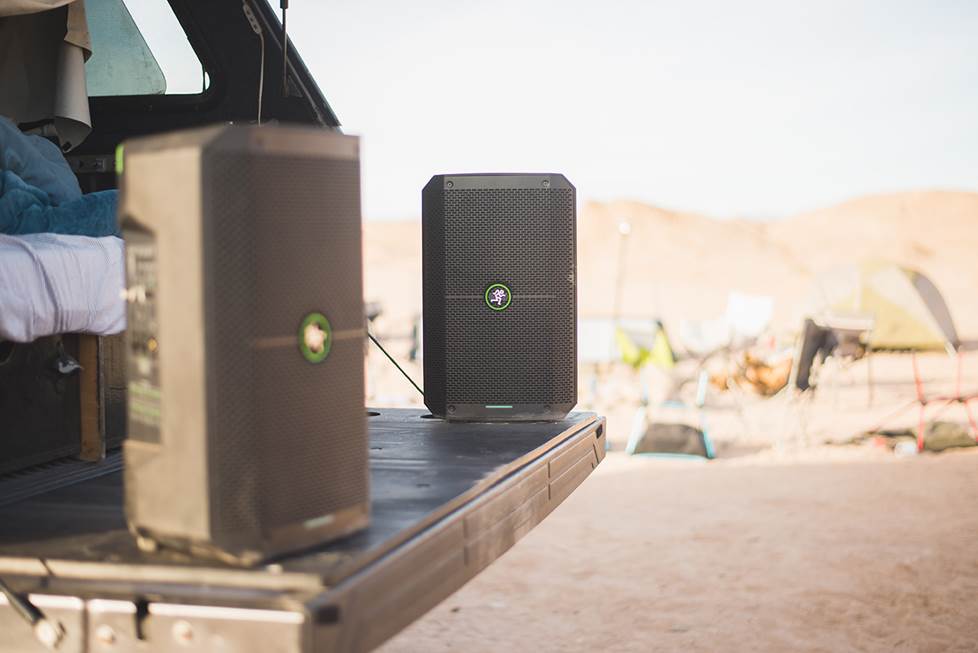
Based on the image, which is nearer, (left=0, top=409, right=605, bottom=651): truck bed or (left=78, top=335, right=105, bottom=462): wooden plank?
(left=0, top=409, right=605, bottom=651): truck bed

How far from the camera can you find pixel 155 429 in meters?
1.53

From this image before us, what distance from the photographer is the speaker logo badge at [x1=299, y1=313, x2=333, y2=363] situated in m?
1.56

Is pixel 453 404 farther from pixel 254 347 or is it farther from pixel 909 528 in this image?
pixel 909 528

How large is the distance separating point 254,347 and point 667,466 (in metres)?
7.24

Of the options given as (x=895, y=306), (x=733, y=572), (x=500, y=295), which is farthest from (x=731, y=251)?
(x=500, y=295)

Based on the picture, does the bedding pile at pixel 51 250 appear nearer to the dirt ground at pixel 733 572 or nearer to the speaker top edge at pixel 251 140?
the speaker top edge at pixel 251 140

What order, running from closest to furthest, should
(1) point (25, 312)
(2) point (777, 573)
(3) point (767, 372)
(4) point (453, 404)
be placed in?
1. (1) point (25, 312)
2. (4) point (453, 404)
3. (2) point (777, 573)
4. (3) point (767, 372)

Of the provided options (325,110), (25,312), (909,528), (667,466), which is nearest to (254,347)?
(25,312)

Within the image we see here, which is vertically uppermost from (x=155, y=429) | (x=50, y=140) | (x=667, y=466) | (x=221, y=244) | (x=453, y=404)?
(x=50, y=140)

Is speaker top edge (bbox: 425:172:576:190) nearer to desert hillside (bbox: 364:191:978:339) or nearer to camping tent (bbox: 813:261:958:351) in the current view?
camping tent (bbox: 813:261:958:351)

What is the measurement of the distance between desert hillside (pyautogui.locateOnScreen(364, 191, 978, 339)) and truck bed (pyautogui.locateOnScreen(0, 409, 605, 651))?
1080 inches

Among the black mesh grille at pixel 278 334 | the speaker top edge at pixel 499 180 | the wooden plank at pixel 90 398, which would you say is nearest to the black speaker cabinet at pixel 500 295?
the speaker top edge at pixel 499 180

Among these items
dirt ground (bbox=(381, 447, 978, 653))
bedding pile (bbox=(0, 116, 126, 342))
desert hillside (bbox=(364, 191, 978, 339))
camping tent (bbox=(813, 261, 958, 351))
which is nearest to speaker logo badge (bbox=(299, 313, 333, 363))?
bedding pile (bbox=(0, 116, 126, 342))

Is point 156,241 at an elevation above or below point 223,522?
above
